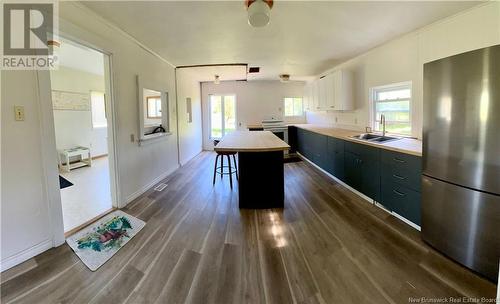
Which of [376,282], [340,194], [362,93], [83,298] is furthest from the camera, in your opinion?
[362,93]

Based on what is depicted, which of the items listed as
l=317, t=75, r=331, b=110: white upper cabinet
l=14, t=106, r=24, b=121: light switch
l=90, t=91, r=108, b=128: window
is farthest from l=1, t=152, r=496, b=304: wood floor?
l=90, t=91, r=108, b=128: window

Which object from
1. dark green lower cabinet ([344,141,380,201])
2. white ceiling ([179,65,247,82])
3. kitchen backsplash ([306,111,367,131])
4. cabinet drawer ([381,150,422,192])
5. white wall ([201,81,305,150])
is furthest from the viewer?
white wall ([201,81,305,150])

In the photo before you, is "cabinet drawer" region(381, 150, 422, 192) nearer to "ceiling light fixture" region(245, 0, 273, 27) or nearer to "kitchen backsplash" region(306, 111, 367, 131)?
"kitchen backsplash" region(306, 111, 367, 131)

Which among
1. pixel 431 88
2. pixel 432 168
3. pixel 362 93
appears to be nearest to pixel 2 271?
pixel 432 168

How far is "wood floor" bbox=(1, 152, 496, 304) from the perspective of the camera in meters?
1.56

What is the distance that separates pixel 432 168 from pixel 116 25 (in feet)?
12.5

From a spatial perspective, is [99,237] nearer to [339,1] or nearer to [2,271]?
[2,271]

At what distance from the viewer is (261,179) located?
306cm

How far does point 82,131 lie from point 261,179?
18.1 feet

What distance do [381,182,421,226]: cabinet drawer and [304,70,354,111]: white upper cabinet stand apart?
7.21ft

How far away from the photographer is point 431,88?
1.93 metres

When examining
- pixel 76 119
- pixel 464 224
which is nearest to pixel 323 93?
pixel 464 224

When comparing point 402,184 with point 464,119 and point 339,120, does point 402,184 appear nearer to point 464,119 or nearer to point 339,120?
point 464,119

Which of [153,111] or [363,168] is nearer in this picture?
[363,168]
